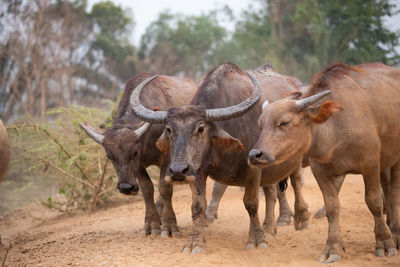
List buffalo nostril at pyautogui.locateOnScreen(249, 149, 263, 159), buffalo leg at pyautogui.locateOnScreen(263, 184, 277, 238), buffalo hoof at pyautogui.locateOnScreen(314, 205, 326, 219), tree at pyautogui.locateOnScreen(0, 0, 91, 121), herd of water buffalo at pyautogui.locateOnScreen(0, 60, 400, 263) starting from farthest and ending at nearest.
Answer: tree at pyautogui.locateOnScreen(0, 0, 91, 121), buffalo hoof at pyautogui.locateOnScreen(314, 205, 326, 219), buffalo leg at pyautogui.locateOnScreen(263, 184, 277, 238), herd of water buffalo at pyautogui.locateOnScreen(0, 60, 400, 263), buffalo nostril at pyautogui.locateOnScreen(249, 149, 263, 159)

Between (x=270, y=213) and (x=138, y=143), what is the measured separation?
2.34 m

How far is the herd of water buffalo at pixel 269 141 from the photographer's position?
5.37m

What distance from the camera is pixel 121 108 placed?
755 centimetres

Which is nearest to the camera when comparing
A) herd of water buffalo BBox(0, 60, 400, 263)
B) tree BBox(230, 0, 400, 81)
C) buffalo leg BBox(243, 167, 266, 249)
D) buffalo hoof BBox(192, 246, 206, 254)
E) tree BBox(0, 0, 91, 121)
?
herd of water buffalo BBox(0, 60, 400, 263)

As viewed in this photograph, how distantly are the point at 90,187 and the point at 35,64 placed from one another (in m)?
19.7

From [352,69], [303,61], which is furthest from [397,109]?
[303,61]

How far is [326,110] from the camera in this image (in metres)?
5.25

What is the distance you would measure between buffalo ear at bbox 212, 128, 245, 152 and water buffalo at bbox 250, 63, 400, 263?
25.0 inches

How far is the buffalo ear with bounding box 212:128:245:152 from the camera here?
597 centimetres

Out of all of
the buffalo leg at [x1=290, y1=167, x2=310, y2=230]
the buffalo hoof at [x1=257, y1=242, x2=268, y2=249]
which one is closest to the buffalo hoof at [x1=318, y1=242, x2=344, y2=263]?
the buffalo hoof at [x1=257, y1=242, x2=268, y2=249]

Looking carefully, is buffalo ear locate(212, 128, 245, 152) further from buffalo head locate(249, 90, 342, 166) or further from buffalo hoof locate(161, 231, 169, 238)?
buffalo hoof locate(161, 231, 169, 238)

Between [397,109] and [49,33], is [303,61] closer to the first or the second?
[49,33]

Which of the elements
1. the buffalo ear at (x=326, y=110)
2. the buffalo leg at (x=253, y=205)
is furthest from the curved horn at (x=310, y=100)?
the buffalo leg at (x=253, y=205)

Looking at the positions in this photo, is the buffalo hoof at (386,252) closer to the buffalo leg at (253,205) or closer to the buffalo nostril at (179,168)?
the buffalo leg at (253,205)
